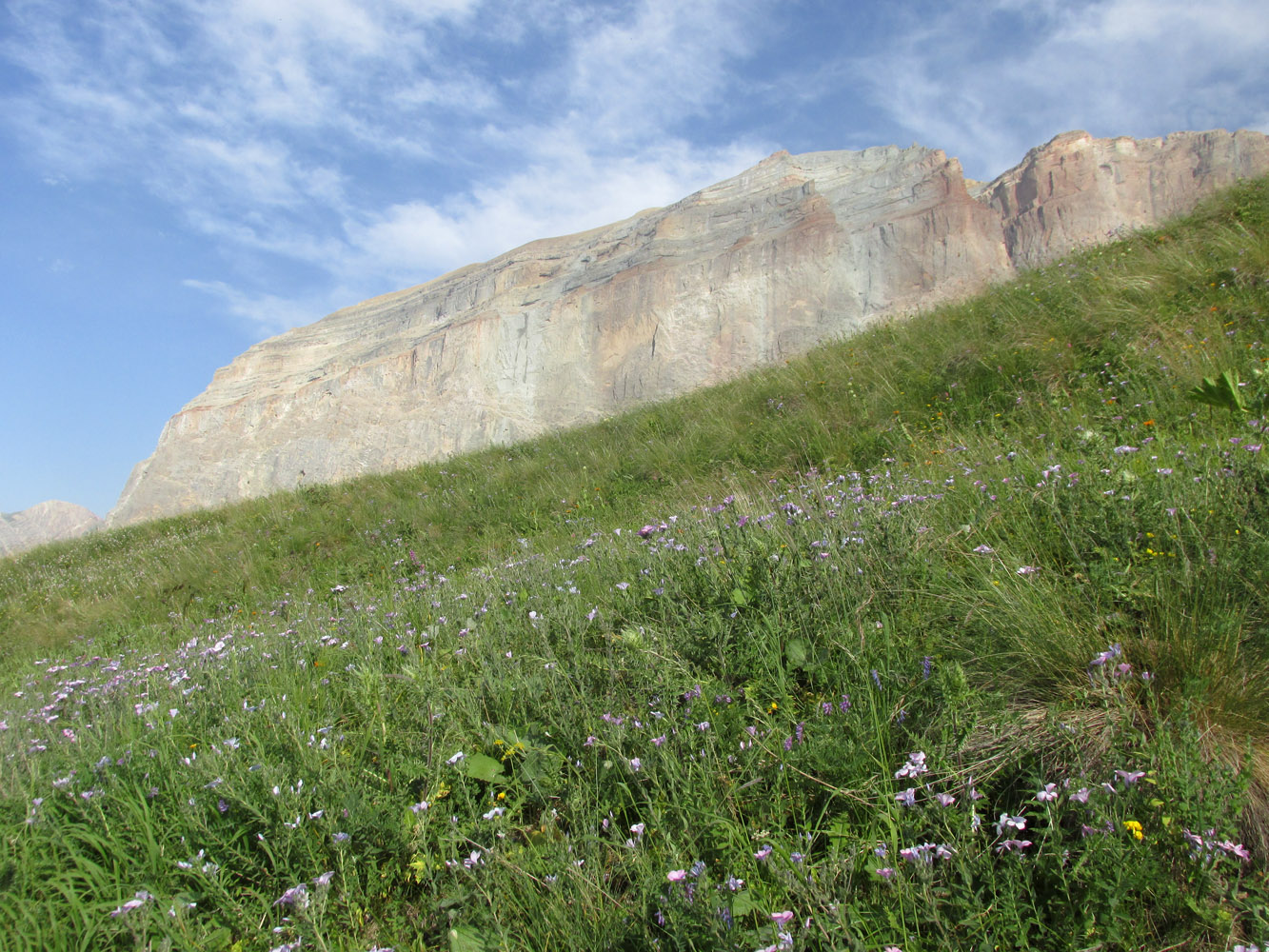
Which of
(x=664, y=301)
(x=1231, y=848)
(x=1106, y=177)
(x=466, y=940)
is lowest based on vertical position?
(x=466, y=940)

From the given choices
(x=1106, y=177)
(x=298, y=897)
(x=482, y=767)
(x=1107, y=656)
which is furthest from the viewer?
(x=1106, y=177)

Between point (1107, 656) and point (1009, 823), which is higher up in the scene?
point (1107, 656)

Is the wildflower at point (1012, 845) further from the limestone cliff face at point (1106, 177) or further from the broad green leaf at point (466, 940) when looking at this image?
the limestone cliff face at point (1106, 177)

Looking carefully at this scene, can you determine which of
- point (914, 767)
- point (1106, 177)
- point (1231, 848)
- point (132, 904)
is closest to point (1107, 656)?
point (1231, 848)

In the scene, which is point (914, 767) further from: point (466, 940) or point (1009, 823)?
point (466, 940)

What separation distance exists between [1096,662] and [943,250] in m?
36.9

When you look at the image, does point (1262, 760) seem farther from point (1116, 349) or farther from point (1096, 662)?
point (1116, 349)

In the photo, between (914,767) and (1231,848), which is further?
(914,767)

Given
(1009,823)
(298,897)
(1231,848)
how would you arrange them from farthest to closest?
(298,897)
(1009,823)
(1231,848)

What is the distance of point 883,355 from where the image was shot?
7.11m

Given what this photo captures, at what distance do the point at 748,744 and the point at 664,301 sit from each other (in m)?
38.2

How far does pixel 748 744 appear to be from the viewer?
5.56ft

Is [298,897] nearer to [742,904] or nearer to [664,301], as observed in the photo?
[742,904]

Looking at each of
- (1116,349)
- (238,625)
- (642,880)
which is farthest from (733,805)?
(1116,349)
